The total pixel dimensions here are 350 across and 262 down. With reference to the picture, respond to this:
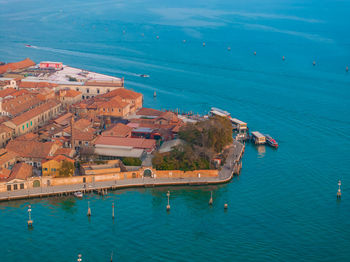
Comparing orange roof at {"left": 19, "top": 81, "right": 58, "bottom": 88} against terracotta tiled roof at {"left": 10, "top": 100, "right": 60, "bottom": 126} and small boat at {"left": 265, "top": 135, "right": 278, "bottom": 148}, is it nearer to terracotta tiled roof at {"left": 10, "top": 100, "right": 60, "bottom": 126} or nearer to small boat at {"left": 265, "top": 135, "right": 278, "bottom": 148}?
terracotta tiled roof at {"left": 10, "top": 100, "right": 60, "bottom": 126}

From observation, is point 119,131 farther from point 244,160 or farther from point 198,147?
point 244,160

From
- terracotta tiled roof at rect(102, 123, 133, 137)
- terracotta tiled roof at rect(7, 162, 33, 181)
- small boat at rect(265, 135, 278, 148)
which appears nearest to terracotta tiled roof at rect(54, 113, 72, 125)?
terracotta tiled roof at rect(102, 123, 133, 137)

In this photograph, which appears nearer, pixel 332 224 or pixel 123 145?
pixel 332 224

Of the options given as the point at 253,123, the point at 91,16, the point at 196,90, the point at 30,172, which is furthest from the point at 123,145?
the point at 91,16

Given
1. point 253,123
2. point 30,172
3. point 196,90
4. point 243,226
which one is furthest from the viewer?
point 196,90

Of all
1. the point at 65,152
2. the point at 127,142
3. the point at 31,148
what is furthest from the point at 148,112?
the point at 31,148

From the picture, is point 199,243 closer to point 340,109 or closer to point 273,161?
point 273,161
